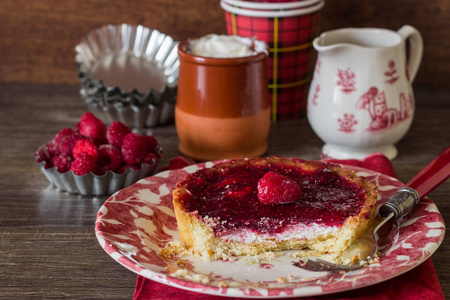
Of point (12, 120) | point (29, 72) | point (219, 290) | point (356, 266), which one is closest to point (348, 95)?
point (356, 266)

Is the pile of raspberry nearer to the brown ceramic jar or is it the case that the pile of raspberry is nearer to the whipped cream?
the brown ceramic jar

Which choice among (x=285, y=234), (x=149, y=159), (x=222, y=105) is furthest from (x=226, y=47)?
(x=285, y=234)

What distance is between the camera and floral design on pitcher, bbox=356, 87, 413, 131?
133cm

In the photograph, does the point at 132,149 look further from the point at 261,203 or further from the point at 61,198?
the point at 261,203

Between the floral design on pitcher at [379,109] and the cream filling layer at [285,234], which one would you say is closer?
the cream filling layer at [285,234]

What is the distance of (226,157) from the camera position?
141cm

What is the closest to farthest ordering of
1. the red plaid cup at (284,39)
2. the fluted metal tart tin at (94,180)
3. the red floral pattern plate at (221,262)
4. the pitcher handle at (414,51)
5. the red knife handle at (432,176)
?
the red floral pattern plate at (221,262)
the red knife handle at (432,176)
the fluted metal tart tin at (94,180)
the pitcher handle at (414,51)
the red plaid cup at (284,39)

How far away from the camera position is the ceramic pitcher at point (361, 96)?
51.8 inches

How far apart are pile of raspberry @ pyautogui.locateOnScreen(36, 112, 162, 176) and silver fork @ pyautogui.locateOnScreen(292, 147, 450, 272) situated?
0.45 meters

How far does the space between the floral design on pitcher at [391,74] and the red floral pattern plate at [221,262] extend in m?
0.28

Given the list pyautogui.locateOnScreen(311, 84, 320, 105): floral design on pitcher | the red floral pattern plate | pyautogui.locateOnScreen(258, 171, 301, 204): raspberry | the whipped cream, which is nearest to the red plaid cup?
the whipped cream

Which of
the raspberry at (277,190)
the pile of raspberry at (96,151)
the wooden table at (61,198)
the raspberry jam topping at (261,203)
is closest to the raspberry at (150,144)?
the pile of raspberry at (96,151)

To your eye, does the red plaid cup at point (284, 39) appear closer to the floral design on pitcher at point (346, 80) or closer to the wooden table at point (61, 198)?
the wooden table at point (61, 198)

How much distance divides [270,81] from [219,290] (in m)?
0.94
